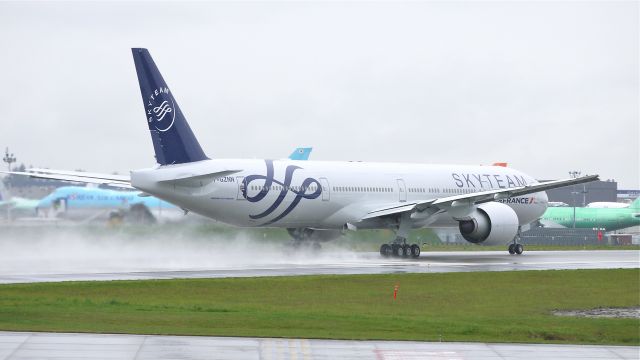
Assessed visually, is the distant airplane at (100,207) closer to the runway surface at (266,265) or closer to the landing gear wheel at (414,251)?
the runway surface at (266,265)

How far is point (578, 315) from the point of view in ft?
76.8

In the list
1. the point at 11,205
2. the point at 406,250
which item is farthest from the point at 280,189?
the point at 11,205

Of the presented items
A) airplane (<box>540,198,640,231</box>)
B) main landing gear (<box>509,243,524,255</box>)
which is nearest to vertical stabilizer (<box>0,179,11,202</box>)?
main landing gear (<box>509,243,524,255</box>)

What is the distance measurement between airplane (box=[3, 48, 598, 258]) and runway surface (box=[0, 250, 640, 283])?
1567 mm

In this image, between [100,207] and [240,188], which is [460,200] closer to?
[240,188]

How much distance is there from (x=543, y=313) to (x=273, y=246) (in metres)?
23.4

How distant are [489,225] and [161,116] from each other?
1570 centimetres

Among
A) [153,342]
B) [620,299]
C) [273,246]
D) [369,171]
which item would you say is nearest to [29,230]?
[273,246]

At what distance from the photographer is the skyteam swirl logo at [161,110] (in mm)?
38125

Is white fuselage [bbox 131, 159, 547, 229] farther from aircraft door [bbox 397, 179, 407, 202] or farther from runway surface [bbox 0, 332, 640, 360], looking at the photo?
runway surface [bbox 0, 332, 640, 360]

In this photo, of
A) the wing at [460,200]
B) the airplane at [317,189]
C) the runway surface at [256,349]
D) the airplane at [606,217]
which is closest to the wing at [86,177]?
the airplane at [317,189]

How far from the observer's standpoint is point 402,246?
44.8m

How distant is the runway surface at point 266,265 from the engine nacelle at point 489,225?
0.98m

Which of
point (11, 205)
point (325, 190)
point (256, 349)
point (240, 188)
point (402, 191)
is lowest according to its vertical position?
point (256, 349)
